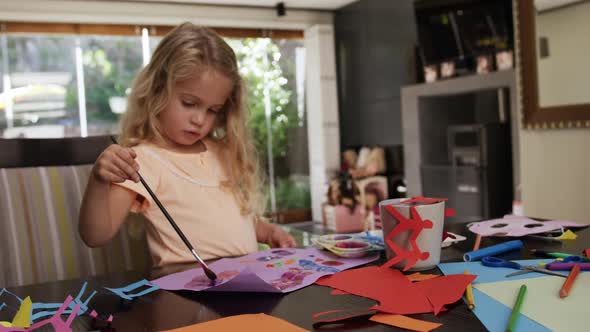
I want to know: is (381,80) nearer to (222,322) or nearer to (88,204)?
(88,204)

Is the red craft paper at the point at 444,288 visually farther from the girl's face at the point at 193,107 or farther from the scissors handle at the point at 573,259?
the girl's face at the point at 193,107

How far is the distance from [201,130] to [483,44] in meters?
3.14

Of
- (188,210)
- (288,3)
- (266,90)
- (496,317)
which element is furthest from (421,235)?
(266,90)

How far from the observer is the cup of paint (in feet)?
2.56

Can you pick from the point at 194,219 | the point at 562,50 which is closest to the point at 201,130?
the point at 194,219

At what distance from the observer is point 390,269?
0.79 meters

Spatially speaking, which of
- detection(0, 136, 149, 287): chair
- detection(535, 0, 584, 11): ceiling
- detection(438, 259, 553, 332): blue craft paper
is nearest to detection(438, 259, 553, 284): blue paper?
detection(438, 259, 553, 332): blue craft paper

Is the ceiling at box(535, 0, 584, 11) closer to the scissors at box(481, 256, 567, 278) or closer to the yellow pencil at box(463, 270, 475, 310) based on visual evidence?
the scissors at box(481, 256, 567, 278)

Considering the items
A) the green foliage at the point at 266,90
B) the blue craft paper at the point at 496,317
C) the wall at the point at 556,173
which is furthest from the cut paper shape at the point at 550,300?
the green foliage at the point at 266,90

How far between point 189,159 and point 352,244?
49cm

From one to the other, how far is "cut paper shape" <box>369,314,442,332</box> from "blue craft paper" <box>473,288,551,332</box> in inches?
2.0

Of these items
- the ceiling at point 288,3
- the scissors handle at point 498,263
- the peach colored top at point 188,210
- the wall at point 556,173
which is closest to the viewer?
the scissors handle at point 498,263

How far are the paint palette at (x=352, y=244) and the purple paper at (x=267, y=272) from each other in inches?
0.4

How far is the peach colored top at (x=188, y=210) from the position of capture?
116 cm
